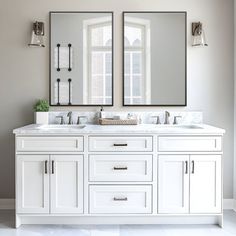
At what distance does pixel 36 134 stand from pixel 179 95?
1472 millimetres

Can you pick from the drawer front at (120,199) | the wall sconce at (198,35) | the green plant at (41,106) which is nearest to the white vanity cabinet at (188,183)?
the drawer front at (120,199)

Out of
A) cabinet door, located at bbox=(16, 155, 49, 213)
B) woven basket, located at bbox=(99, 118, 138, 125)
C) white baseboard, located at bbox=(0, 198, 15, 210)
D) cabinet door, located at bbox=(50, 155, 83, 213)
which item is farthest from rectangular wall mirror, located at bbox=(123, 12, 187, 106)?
white baseboard, located at bbox=(0, 198, 15, 210)

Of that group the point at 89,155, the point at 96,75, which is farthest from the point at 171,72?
the point at 89,155

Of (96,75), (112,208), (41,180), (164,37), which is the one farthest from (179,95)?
(41,180)

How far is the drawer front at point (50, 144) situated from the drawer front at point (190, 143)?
692 millimetres

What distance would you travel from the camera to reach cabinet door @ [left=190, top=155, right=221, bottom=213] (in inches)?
123

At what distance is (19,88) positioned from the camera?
3.72m

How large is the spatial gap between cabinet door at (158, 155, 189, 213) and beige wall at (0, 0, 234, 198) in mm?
771

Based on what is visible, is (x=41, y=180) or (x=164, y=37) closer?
(x=41, y=180)

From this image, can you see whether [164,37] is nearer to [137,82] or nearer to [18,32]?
[137,82]

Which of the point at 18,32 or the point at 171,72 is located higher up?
the point at 18,32

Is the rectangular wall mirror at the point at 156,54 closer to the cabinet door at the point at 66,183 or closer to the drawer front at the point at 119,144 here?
the drawer front at the point at 119,144

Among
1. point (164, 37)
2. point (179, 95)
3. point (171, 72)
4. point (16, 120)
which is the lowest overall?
point (16, 120)

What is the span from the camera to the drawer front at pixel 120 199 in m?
3.12
